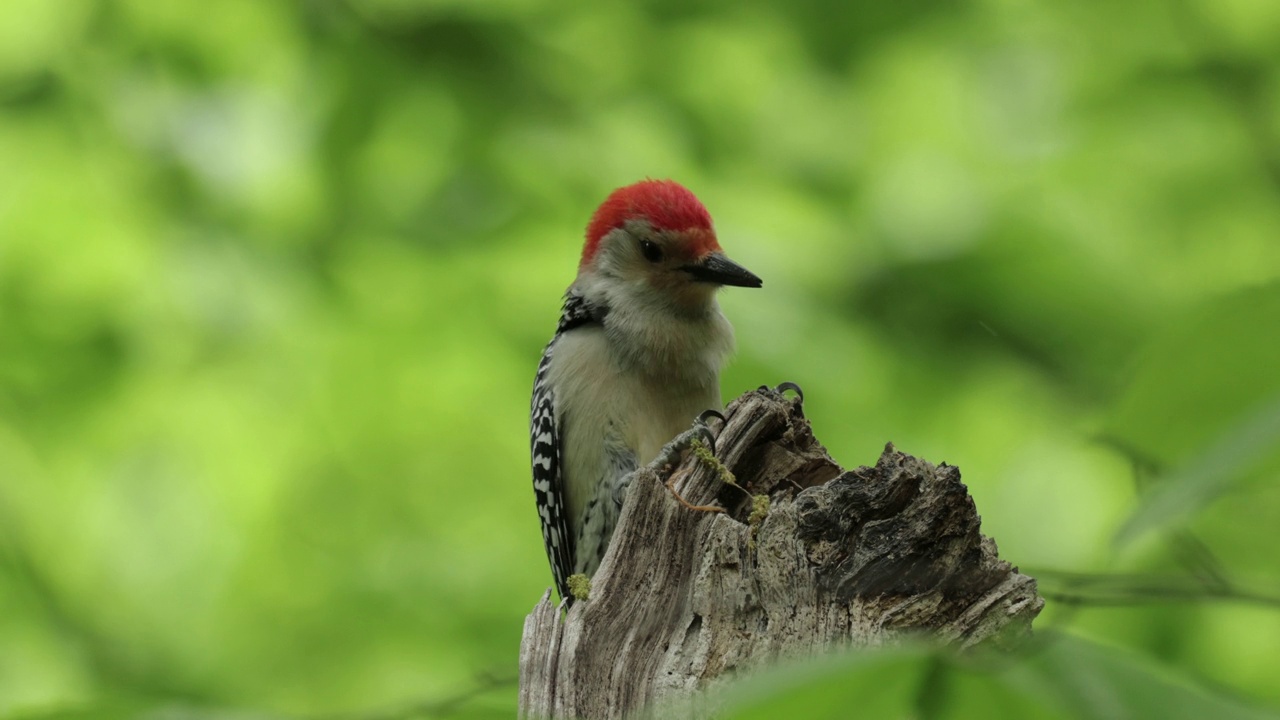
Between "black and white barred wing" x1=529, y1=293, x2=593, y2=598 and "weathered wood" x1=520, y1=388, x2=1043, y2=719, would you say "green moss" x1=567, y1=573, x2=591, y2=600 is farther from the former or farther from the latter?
"black and white barred wing" x1=529, y1=293, x2=593, y2=598

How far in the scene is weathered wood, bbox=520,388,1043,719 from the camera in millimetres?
1937

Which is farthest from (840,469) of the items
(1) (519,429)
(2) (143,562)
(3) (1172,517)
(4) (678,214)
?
(2) (143,562)

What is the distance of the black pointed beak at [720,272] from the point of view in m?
3.67

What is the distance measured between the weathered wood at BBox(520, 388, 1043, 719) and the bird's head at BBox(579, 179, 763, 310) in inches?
59.4

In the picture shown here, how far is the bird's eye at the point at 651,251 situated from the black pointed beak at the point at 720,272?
13cm

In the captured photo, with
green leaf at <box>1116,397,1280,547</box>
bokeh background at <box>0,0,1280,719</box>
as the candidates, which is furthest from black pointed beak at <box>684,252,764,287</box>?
green leaf at <box>1116,397,1280,547</box>

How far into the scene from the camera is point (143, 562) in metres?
5.16

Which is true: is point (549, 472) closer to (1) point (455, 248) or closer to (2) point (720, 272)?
(2) point (720, 272)

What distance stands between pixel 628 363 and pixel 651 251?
420 millimetres

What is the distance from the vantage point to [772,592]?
2012mm

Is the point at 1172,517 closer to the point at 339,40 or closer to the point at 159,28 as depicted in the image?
the point at 339,40

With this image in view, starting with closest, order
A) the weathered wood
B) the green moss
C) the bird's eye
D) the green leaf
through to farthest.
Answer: the green leaf
the weathered wood
the green moss
the bird's eye

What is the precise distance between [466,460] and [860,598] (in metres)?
3.31

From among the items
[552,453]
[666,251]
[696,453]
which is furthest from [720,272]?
[696,453]
